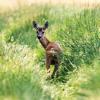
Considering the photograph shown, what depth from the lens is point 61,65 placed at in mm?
11375

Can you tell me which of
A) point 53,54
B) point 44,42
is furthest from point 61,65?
point 44,42

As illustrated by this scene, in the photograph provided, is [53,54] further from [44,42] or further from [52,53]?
[44,42]

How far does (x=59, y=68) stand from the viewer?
11445 millimetres

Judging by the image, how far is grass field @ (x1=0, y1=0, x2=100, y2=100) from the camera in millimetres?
8055

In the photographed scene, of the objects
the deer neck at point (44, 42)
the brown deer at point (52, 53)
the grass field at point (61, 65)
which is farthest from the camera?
the deer neck at point (44, 42)

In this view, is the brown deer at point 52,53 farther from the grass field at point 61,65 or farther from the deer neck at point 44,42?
the grass field at point 61,65

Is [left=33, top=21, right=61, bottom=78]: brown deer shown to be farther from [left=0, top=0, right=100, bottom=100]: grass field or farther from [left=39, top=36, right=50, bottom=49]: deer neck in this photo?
[left=0, top=0, right=100, bottom=100]: grass field

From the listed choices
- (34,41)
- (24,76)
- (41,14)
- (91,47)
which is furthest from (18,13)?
(24,76)

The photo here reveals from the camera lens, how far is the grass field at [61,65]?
317 inches

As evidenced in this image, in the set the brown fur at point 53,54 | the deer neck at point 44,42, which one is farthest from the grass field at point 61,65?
the deer neck at point 44,42

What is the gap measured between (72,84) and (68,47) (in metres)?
1.86

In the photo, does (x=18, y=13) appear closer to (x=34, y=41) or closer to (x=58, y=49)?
(x=34, y=41)

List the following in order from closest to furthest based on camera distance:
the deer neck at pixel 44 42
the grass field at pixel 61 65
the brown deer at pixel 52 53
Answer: the grass field at pixel 61 65 < the brown deer at pixel 52 53 < the deer neck at pixel 44 42

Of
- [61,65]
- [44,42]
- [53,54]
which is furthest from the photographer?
[44,42]
